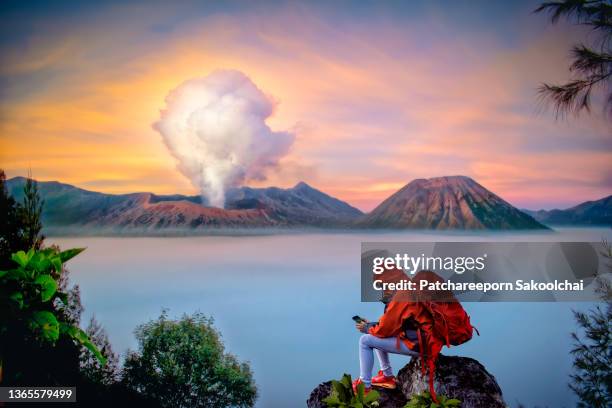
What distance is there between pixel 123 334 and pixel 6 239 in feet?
4.02

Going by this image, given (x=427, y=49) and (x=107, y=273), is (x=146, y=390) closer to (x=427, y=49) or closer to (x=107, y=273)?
(x=107, y=273)

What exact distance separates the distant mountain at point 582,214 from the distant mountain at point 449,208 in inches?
3.8

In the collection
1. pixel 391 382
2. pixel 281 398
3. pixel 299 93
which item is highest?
pixel 299 93

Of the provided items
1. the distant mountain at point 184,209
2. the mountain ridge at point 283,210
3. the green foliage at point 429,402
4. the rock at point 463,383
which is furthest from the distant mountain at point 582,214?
the green foliage at point 429,402

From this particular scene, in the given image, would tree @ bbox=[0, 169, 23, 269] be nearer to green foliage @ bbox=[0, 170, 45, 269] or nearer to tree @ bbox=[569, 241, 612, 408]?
green foliage @ bbox=[0, 170, 45, 269]

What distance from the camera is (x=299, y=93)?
5062mm

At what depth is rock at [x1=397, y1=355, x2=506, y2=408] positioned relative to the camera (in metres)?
3.42

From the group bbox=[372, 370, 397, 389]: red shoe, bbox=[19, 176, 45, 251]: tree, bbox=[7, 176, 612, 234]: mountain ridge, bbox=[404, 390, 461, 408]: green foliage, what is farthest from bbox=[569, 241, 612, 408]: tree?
bbox=[19, 176, 45, 251]: tree

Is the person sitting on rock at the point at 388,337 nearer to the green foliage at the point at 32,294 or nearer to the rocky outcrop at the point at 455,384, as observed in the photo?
the rocky outcrop at the point at 455,384

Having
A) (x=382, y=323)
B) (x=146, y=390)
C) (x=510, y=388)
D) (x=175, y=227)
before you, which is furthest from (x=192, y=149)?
(x=510, y=388)

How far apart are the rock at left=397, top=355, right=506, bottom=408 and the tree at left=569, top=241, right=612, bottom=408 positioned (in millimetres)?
1570

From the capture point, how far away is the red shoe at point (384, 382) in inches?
143

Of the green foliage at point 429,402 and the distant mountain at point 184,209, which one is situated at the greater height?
the distant mountain at point 184,209

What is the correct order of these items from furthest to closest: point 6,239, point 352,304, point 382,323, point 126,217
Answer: point 126,217 < point 352,304 < point 6,239 < point 382,323
